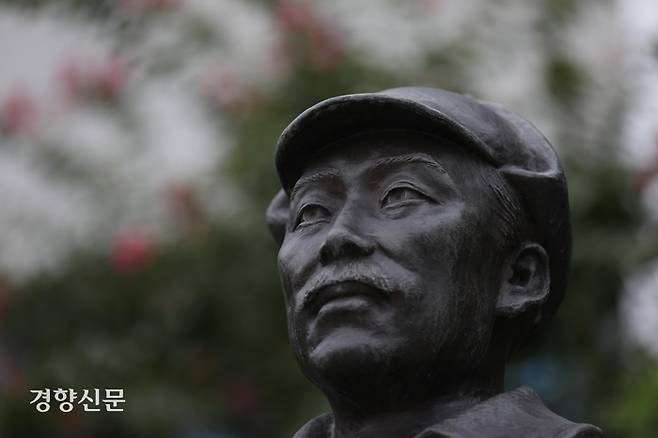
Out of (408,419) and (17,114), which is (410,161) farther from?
(17,114)

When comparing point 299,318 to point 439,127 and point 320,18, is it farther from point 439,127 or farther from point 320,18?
point 320,18

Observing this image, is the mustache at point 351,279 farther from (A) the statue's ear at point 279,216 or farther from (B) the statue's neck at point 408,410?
(A) the statue's ear at point 279,216

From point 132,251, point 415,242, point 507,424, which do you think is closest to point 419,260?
point 415,242

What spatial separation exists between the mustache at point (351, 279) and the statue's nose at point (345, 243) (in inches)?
0.9

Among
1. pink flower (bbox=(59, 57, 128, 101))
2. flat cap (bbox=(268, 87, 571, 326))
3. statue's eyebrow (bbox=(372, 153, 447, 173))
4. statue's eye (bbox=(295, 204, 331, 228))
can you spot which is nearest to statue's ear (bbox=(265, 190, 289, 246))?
flat cap (bbox=(268, 87, 571, 326))

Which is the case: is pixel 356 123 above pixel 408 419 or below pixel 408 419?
above

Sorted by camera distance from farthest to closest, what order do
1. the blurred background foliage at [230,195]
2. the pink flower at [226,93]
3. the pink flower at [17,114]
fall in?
the pink flower at [17,114] → the pink flower at [226,93] → the blurred background foliage at [230,195]

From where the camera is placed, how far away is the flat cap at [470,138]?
121 inches

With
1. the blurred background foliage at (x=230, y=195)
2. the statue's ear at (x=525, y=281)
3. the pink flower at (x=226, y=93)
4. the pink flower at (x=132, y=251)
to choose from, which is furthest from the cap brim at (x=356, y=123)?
the pink flower at (x=226, y=93)

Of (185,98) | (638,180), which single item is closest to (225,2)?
(185,98)

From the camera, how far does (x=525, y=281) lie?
10.4 ft

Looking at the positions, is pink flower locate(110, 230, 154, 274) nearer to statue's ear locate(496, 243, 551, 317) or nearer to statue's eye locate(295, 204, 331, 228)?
statue's eye locate(295, 204, 331, 228)

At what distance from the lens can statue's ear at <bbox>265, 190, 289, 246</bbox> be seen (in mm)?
3404

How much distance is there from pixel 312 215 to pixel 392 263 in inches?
10.1
